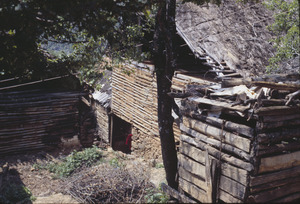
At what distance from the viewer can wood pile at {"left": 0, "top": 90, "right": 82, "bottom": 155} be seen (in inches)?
468

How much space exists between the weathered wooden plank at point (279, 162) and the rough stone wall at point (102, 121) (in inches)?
417

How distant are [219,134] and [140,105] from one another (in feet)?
22.3

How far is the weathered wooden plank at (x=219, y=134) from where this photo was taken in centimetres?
382

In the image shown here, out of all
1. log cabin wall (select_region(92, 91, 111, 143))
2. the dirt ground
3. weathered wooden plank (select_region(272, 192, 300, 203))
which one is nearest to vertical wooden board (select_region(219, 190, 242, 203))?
weathered wooden plank (select_region(272, 192, 300, 203))

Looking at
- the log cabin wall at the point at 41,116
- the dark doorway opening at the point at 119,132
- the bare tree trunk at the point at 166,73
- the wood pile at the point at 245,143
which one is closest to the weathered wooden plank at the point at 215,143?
the wood pile at the point at 245,143

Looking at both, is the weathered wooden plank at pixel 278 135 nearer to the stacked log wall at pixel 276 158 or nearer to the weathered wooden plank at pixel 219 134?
the stacked log wall at pixel 276 158

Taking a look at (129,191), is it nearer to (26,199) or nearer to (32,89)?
(26,199)

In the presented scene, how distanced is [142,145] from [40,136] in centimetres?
505

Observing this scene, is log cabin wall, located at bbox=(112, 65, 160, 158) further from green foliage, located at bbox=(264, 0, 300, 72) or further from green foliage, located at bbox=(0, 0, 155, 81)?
green foliage, located at bbox=(264, 0, 300, 72)

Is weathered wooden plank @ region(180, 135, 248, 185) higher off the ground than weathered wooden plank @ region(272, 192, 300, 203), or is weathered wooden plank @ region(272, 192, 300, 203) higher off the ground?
weathered wooden plank @ region(180, 135, 248, 185)

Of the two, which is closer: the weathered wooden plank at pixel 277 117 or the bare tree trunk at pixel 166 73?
the weathered wooden plank at pixel 277 117

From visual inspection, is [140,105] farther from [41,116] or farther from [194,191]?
[194,191]

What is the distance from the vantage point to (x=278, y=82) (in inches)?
168

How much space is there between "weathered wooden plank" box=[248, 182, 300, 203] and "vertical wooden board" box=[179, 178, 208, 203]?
2.67 ft
